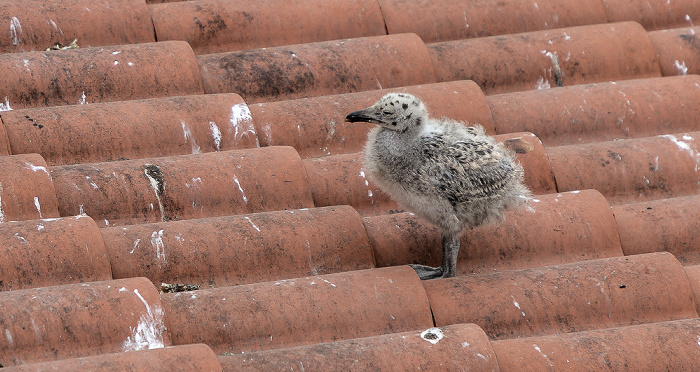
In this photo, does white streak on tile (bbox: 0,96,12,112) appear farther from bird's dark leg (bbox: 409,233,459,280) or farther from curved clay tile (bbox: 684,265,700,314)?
curved clay tile (bbox: 684,265,700,314)

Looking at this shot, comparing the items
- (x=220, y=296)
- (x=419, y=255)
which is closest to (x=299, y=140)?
(x=419, y=255)

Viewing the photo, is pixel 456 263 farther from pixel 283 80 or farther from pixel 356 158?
pixel 283 80

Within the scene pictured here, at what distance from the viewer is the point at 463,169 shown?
181 inches

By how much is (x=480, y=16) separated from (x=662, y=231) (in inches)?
83.6

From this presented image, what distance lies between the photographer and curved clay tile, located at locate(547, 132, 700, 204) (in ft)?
17.0

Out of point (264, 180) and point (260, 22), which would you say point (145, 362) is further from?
point (260, 22)

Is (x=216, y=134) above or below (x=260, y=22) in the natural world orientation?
below

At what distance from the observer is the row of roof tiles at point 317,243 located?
392 centimetres

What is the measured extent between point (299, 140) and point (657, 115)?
218 cm

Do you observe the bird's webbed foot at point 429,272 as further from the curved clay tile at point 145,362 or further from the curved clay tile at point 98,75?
the curved clay tile at point 98,75

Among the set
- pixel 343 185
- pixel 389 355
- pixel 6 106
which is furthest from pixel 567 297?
pixel 6 106

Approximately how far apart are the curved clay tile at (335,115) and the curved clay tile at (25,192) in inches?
49.9

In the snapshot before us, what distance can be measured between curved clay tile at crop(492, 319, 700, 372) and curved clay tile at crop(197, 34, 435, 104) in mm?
2225

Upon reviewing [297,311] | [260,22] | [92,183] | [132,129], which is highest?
[260,22]
